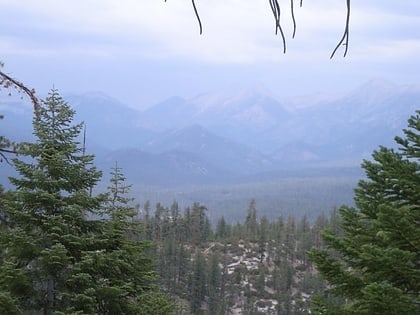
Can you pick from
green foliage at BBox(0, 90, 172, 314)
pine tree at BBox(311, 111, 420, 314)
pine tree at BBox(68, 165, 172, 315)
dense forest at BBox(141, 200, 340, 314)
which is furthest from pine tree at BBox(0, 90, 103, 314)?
dense forest at BBox(141, 200, 340, 314)

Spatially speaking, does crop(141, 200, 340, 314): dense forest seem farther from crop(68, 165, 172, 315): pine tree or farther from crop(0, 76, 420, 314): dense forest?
crop(0, 76, 420, 314): dense forest

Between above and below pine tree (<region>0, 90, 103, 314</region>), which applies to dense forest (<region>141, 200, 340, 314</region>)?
below

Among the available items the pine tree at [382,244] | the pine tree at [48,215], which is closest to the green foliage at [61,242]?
the pine tree at [48,215]

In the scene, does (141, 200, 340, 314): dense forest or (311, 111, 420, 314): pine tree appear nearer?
(311, 111, 420, 314): pine tree

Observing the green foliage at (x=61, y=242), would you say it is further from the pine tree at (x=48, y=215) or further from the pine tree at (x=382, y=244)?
the pine tree at (x=382, y=244)

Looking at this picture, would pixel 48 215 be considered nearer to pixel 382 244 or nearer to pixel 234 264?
pixel 382 244

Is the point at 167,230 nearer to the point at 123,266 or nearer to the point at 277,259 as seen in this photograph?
the point at 277,259

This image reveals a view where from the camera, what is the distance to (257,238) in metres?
82.9

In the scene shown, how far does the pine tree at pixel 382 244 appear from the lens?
15.4 feet

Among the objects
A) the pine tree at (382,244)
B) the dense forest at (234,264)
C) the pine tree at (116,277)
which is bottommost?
the dense forest at (234,264)

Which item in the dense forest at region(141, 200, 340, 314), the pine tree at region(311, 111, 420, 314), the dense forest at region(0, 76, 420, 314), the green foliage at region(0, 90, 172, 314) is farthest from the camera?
the dense forest at region(141, 200, 340, 314)

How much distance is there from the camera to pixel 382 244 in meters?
5.34

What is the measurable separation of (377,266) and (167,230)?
74656mm

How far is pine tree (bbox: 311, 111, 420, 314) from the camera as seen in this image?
4.70 meters
